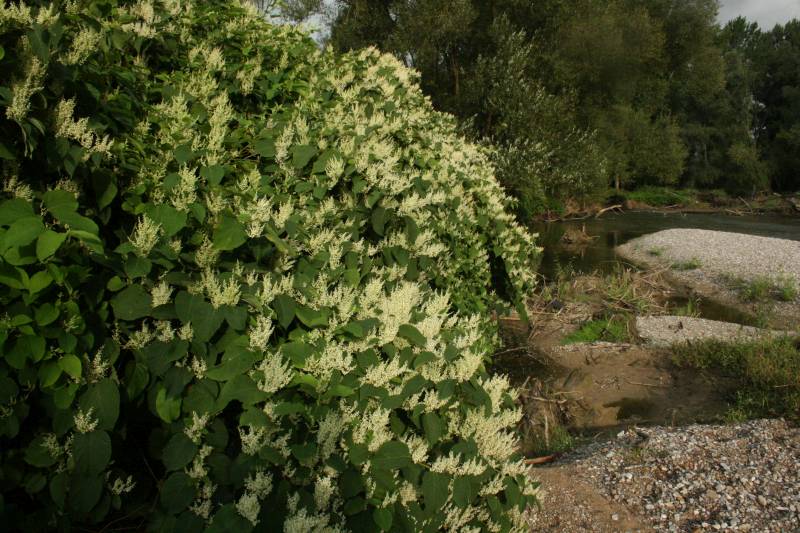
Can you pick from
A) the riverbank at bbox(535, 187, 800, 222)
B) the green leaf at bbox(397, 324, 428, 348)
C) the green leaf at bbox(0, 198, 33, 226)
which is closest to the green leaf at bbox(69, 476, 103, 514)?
the green leaf at bbox(0, 198, 33, 226)

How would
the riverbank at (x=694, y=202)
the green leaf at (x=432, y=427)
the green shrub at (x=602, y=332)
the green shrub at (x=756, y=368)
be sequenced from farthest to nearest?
the riverbank at (x=694, y=202) → the green shrub at (x=602, y=332) → the green shrub at (x=756, y=368) → the green leaf at (x=432, y=427)

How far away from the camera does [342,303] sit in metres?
2.33

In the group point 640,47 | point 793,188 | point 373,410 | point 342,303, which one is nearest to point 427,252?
point 342,303

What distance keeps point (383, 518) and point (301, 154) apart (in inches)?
77.1

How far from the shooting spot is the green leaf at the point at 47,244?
1573mm

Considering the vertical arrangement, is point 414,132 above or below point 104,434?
above

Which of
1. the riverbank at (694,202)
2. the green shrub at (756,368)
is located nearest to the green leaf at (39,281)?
the green shrub at (756,368)

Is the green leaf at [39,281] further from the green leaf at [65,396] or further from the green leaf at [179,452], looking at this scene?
the green leaf at [179,452]

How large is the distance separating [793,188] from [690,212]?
54.1 ft

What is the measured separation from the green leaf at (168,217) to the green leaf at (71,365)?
578 millimetres

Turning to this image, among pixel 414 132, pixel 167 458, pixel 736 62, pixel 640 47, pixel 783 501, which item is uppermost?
pixel 736 62

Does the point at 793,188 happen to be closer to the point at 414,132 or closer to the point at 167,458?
the point at 414,132

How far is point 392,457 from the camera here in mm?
1995

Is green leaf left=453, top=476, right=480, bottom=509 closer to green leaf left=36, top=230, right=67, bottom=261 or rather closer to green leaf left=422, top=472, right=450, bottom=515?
green leaf left=422, top=472, right=450, bottom=515
